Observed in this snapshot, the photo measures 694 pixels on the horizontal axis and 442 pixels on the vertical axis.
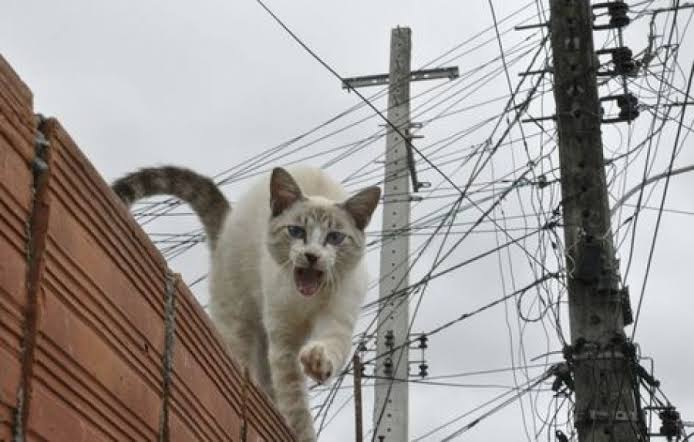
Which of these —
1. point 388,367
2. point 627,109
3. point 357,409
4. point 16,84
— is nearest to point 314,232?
point 357,409

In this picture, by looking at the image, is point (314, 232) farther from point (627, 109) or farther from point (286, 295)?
point (627, 109)

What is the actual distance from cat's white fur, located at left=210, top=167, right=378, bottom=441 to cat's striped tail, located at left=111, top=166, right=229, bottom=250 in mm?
102

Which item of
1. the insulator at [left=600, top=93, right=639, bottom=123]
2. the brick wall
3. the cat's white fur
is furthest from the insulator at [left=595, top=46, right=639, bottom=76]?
the brick wall

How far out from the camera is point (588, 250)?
31.1 feet

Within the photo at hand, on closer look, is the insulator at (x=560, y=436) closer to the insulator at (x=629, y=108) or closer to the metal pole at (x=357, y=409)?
the metal pole at (x=357, y=409)

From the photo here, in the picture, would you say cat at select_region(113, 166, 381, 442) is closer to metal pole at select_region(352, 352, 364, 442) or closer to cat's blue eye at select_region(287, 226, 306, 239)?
cat's blue eye at select_region(287, 226, 306, 239)

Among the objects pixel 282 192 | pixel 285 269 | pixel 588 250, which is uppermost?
pixel 588 250

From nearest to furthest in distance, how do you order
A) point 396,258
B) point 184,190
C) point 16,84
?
point 16,84 < point 184,190 < point 396,258

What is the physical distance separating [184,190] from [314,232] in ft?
3.51

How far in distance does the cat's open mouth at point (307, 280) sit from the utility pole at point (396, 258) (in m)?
9.85

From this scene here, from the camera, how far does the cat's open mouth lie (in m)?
5.88

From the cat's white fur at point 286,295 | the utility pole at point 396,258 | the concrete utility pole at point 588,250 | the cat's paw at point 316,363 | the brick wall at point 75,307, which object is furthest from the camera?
the utility pole at point 396,258

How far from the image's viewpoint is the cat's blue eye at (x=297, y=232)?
6.09m

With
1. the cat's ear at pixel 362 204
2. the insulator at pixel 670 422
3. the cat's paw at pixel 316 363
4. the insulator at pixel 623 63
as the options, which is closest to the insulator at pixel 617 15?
the insulator at pixel 623 63
